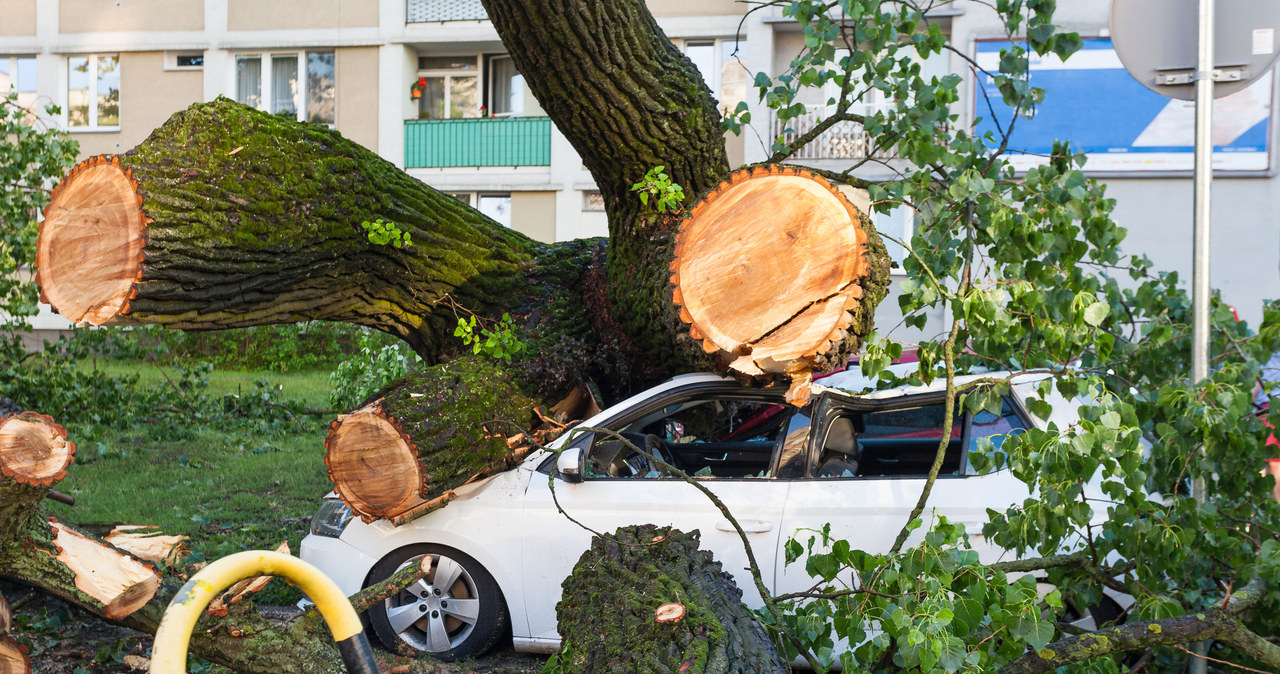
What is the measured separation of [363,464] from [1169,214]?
17593mm

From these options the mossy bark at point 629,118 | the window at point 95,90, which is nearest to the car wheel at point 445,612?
the mossy bark at point 629,118

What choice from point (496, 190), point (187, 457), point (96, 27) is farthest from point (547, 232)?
point (187, 457)

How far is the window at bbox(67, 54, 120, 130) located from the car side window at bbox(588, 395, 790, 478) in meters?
22.2

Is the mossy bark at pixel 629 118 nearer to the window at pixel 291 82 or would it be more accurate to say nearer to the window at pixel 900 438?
the window at pixel 900 438

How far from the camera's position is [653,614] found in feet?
9.65

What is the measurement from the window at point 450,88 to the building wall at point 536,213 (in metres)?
2.59

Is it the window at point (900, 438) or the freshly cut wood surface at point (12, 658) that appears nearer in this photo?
the freshly cut wood surface at point (12, 658)

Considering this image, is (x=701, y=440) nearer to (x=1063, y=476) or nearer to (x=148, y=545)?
(x=148, y=545)

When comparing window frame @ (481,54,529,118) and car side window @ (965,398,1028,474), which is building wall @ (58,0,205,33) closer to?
window frame @ (481,54,529,118)

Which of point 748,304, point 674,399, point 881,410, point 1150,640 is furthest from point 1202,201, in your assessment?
point 674,399

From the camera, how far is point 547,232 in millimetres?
22125

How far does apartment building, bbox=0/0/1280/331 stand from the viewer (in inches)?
816

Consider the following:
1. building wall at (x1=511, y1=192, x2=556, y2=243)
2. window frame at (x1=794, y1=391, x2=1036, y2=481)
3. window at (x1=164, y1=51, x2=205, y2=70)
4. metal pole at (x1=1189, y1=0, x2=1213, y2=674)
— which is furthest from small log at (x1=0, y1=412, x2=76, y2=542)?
window at (x1=164, y1=51, x2=205, y2=70)

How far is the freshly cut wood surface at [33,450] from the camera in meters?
3.33
